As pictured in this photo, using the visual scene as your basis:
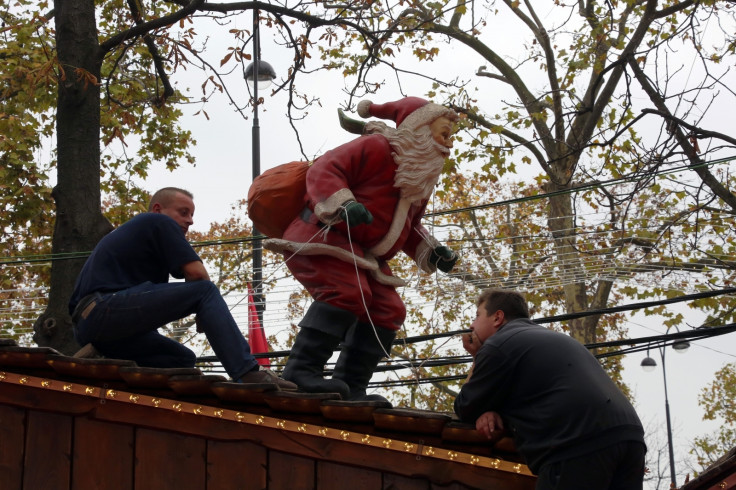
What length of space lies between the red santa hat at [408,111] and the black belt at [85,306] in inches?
69.7

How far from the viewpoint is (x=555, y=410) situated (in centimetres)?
331

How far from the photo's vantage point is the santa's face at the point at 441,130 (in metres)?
5.02

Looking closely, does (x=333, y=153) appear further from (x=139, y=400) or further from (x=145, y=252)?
(x=139, y=400)

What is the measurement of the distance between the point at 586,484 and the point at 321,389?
5.04 feet

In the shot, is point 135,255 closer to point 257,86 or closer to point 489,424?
point 489,424

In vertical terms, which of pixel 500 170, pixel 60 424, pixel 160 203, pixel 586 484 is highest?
pixel 500 170

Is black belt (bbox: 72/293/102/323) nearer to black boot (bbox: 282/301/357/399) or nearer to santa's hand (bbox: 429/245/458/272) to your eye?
black boot (bbox: 282/301/357/399)

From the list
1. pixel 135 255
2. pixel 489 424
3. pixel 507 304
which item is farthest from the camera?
pixel 135 255

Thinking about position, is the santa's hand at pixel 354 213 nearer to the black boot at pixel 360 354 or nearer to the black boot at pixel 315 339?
the black boot at pixel 315 339

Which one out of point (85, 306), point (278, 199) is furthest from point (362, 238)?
point (85, 306)

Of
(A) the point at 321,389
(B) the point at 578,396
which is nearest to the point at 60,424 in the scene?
(A) the point at 321,389

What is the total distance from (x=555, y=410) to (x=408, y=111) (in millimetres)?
2215

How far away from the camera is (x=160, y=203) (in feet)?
15.4

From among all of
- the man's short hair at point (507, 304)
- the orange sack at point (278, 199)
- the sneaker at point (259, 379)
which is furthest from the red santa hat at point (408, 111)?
the sneaker at point (259, 379)
